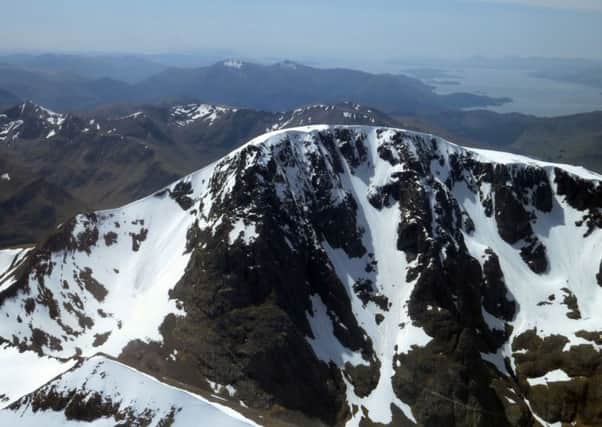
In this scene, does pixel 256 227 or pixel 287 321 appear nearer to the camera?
pixel 287 321

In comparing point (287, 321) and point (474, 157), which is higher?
point (474, 157)

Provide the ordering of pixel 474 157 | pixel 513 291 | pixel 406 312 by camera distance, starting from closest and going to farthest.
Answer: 1. pixel 406 312
2. pixel 513 291
3. pixel 474 157

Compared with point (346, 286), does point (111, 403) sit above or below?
above

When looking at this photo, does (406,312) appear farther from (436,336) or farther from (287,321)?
(287,321)

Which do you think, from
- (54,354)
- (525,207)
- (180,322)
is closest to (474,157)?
(525,207)

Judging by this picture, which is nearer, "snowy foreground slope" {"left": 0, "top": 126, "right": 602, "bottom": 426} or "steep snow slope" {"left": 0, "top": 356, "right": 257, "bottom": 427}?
"steep snow slope" {"left": 0, "top": 356, "right": 257, "bottom": 427}

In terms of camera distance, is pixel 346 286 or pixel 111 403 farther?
pixel 346 286
